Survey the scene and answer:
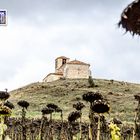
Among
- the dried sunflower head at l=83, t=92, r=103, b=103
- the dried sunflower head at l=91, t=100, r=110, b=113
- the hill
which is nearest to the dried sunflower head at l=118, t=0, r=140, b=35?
the dried sunflower head at l=91, t=100, r=110, b=113

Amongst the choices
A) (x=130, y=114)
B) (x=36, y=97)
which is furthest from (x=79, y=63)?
(x=130, y=114)

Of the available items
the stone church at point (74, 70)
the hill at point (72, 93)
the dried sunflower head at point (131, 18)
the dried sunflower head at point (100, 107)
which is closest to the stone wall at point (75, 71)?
the stone church at point (74, 70)

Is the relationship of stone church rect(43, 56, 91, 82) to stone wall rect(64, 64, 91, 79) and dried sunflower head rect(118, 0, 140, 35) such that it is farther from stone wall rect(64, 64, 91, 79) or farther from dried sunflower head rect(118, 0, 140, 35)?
dried sunflower head rect(118, 0, 140, 35)

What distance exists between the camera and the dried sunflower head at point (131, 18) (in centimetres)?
1089

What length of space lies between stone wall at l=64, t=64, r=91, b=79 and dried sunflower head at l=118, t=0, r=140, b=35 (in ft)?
497

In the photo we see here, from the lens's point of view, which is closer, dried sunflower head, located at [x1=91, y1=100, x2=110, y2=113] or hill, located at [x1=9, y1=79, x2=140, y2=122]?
dried sunflower head, located at [x1=91, y1=100, x2=110, y2=113]

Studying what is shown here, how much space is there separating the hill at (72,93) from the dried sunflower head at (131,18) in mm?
83764

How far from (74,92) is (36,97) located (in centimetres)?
740

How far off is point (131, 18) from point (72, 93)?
368 feet

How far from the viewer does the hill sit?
107750mm

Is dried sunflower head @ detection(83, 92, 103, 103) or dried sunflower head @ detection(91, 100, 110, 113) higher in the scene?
dried sunflower head @ detection(83, 92, 103, 103)

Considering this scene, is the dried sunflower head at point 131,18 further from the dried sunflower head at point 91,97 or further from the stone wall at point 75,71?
the stone wall at point 75,71

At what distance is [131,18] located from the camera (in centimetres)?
1108

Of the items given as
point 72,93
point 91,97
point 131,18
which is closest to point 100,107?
point 91,97
